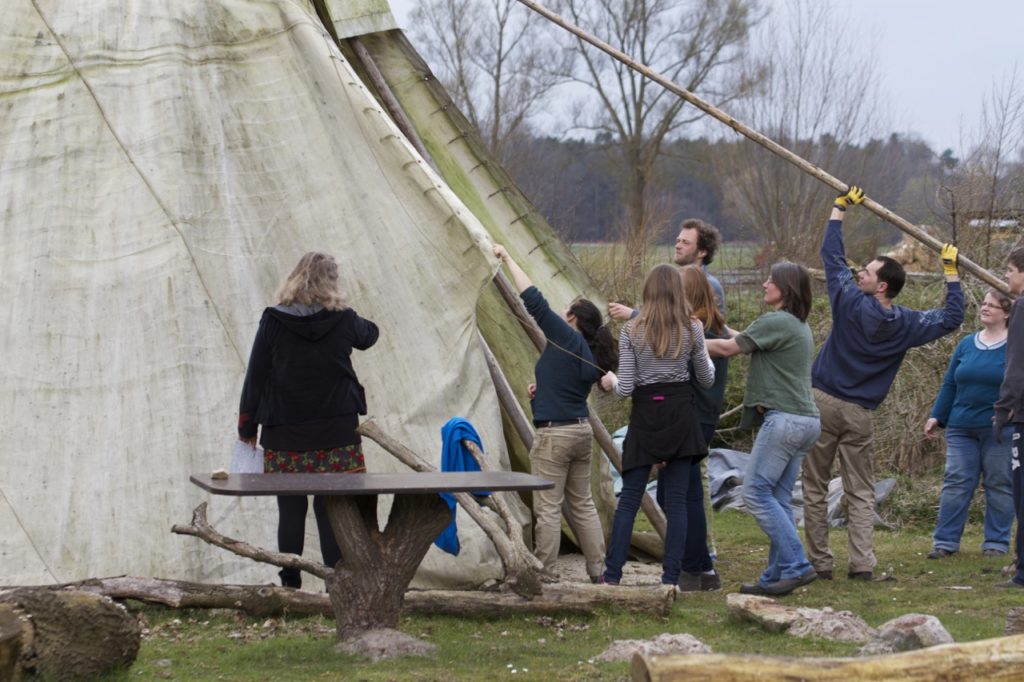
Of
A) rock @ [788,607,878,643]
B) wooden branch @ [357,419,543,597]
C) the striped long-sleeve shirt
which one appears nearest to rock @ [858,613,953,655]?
rock @ [788,607,878,643]

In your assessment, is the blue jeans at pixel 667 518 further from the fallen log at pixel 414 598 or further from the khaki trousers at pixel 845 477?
the khaki trousers at pixel 845 477

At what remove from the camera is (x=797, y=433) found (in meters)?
6.50

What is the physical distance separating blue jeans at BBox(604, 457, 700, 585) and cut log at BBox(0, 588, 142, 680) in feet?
8.18

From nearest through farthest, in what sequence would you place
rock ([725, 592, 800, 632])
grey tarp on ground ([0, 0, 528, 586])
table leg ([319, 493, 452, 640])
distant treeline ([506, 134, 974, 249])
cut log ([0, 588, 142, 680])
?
cut log ([0, 588, 142, 680]) → table leg ([319, 493, 452, 640]) → rock ([725, 592, 800, 632]) → grey tarp on ground ([0, 0, 528, 586]) → distant treeline ([506, 134, 974, 249])

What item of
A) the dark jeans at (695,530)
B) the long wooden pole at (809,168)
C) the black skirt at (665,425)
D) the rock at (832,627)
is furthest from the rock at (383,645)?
the long wooden pole at (809,168)

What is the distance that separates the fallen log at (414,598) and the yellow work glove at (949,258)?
224 cm

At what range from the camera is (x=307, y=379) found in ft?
18.4

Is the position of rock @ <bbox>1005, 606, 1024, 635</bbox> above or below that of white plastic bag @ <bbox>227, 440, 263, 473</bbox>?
below

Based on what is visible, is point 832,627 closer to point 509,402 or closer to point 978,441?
point 509,402

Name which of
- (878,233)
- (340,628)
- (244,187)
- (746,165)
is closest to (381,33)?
(244,187)

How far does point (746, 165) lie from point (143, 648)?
1765 cm

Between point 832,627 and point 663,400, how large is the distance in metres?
1.46

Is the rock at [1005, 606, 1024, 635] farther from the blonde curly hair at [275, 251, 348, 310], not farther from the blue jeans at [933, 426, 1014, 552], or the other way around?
the blue jeans at [933, 426, 1014, 552]

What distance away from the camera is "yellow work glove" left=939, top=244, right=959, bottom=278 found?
22.0 feet
